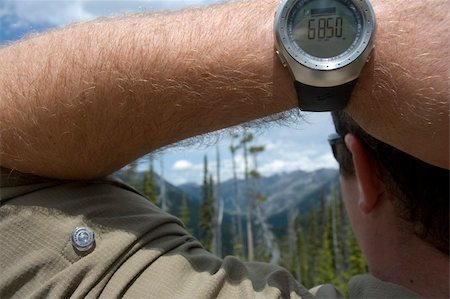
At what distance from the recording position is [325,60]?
5.23ft

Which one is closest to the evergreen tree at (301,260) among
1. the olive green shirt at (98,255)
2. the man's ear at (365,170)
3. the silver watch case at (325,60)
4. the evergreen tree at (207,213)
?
the evergreen tree at (207,213)

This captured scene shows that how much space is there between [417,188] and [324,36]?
30.7 inches

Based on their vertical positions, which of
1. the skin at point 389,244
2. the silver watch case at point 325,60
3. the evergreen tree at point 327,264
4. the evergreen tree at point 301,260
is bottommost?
the evergreen tree at point 301,260

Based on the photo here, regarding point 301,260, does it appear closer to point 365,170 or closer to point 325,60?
point 365,170

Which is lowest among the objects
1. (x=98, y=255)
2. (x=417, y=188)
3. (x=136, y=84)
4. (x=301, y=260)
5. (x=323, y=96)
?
(x=301, y=260)

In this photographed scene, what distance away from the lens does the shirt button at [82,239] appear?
170 centimetres

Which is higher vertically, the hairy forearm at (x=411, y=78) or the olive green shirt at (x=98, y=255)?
the hairy forearm at (x=411, y=78)

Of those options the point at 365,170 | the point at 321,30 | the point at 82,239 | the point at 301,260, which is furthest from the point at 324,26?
the point at 301,260

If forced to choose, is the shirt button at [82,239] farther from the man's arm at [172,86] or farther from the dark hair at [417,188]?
the dark hair at [417,188]

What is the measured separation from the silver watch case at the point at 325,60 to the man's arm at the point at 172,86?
1.5 inches

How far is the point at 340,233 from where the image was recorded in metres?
65.6

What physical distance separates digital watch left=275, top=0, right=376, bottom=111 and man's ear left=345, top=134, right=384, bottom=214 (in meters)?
0.56

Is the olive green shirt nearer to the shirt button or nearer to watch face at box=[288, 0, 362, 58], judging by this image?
the shirt button

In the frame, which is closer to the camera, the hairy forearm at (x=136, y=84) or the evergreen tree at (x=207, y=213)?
the hairy forearm at (x=136, y=84)
